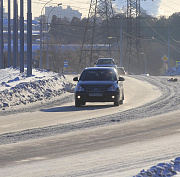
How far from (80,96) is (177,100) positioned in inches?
180

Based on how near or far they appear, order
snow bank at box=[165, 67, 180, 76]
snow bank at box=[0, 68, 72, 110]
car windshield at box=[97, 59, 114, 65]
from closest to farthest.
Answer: snow bank at box=[0, 68, 72, 110]
car windshield at box=[97, 59, 114, 65]
snow bank at box=[165, 67, 180, 76]

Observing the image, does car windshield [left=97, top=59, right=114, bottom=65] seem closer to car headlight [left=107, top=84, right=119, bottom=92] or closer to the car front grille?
car headlight [left=107, top=84, right=119, bottom=92]

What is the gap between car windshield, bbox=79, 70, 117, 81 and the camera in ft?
67.4

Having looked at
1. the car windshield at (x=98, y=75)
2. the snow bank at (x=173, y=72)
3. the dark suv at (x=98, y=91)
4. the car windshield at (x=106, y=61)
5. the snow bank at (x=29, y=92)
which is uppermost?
the car windshield at (x=98, y=75)

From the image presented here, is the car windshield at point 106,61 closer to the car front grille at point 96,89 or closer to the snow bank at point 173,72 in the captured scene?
the car front grille at point 96,89

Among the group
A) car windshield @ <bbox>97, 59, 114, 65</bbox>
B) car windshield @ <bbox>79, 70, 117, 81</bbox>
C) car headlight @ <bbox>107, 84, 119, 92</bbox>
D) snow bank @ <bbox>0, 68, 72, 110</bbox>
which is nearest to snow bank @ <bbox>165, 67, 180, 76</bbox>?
car windshield @ <bbox>97, 59, 114, 65</bbox>

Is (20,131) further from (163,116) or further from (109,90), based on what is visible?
(109,90)

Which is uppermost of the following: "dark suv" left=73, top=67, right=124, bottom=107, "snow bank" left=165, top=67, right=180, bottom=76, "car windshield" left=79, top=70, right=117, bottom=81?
"car windshield" left=79, top=70, right=117, bottom=81

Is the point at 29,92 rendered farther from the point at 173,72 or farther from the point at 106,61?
the point at 173,72

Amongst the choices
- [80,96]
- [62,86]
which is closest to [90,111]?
[80,96]

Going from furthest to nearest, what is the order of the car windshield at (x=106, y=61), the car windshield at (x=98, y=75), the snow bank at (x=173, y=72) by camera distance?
the snow bank at (x=173, y=72) → the car windshield at (x=106, y=61) → the car windshield at (x=98, y=75)

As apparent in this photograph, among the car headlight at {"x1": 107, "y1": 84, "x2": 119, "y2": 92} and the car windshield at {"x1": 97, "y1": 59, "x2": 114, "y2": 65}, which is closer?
the car headlight at {"x1": 107, "y1": 84, "x2": 119, "y2": 92}

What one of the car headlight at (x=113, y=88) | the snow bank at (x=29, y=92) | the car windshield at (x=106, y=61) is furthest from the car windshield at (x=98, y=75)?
the car windshield at (x=106, y=61)

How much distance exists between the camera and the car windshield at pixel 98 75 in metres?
20.5
